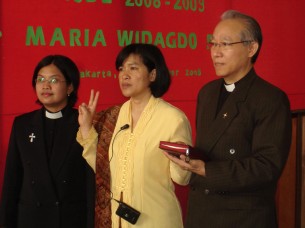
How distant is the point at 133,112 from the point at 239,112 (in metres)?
0.59

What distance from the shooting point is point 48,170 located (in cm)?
246

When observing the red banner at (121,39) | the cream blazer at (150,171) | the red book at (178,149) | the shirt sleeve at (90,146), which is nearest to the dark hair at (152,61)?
the cream blazer at (150,171)

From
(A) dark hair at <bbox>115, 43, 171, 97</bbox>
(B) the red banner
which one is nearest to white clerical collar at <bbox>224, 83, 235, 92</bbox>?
(A) dark hair at <bbox>115, 43, 171, 97</bbox>

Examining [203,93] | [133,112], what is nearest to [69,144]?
[133,112]

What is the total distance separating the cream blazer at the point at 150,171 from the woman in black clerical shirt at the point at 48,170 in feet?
1.00

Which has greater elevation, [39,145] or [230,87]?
[230,87]

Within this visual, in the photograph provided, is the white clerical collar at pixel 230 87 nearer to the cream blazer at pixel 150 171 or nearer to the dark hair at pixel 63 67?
the cream blazer at pixel 150 171

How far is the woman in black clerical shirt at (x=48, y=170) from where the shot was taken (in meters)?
2.46

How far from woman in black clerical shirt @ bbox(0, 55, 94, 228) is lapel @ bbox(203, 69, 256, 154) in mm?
732

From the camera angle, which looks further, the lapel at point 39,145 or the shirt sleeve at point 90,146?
the lapel at point 39,145

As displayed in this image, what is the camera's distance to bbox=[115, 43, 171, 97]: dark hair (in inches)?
93.4

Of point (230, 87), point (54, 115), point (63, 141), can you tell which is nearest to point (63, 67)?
point (54, 115)

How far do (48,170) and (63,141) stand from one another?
0.17 m

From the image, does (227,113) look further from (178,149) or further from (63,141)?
(63,141)
